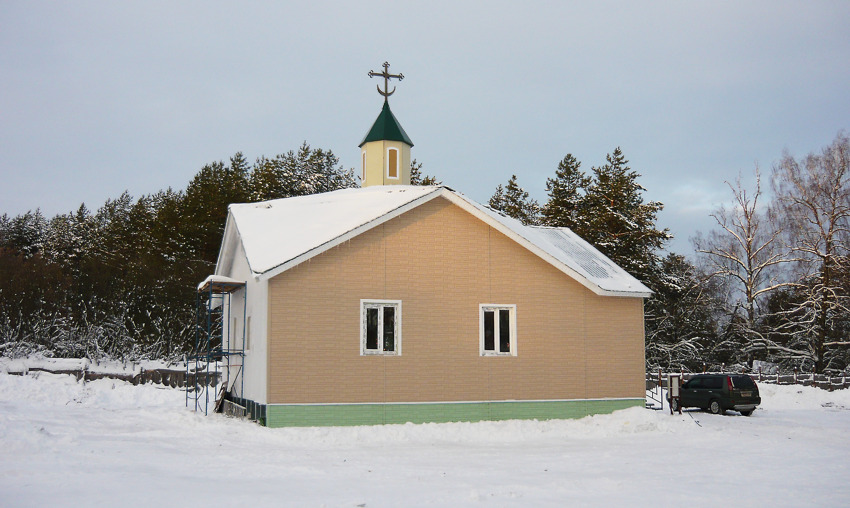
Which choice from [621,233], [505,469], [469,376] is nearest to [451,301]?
[469,376]

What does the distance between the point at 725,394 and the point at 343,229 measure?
15.3 meters

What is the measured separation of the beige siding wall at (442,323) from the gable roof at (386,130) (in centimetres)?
699

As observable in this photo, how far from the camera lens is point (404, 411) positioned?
1766 centimetres

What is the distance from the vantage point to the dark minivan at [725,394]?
25.2m

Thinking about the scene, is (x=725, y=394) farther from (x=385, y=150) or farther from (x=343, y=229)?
(x=343, y=229)

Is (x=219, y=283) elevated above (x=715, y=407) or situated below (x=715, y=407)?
above

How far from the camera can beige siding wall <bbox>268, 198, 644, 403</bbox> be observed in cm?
1698

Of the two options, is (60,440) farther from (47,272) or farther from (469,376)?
(47,272)

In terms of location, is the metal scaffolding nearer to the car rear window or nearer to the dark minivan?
the dark minivan

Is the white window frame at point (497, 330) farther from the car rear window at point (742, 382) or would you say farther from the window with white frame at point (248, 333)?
the car rear window at point (742, 382)

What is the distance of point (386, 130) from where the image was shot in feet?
82.7

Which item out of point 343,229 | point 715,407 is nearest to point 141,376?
point 343,229

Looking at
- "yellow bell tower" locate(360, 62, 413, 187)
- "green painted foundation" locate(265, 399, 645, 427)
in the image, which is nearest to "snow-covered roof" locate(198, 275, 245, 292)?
"green painted foundation" locate(265, 399, 645, 427)

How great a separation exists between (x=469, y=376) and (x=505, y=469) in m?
6.11
